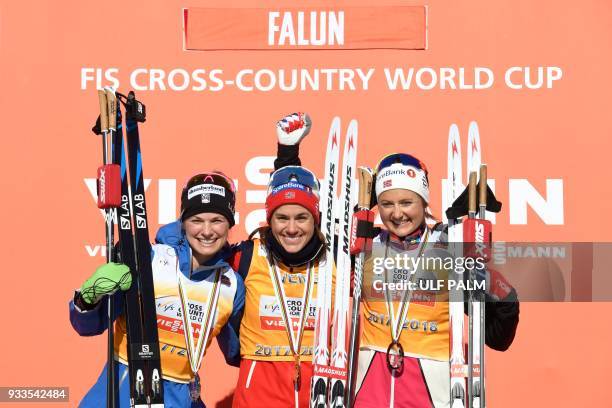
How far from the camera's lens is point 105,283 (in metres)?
3.69

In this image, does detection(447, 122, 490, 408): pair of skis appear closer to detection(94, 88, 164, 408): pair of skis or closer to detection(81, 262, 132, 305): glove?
detection(94, 88, 164, 408): pair of skis

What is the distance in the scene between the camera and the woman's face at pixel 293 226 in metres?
4.09

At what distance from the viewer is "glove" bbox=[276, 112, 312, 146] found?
4.50 m

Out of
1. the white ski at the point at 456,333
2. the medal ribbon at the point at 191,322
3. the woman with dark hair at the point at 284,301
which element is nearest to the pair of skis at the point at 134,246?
the medal ribbon at the point at 191,322

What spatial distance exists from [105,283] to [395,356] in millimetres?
1184

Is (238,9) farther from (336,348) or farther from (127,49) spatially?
(336,348)

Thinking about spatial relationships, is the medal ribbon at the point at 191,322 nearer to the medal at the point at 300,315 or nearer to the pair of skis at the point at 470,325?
the medal at the point at 300,315

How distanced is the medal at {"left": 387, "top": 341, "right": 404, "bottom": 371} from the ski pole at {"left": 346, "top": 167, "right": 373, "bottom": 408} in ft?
0.58

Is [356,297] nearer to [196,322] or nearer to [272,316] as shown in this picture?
[272,316]

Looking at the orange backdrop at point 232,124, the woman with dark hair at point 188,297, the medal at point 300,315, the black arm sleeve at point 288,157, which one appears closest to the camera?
the woman with dark hair at point 188,297

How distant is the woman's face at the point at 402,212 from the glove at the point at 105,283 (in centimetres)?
110

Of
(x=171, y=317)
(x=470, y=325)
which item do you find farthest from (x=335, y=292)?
(x=171, y=317)

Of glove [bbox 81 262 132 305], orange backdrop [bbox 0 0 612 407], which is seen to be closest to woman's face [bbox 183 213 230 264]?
glove [bbox 81 262 132 305]

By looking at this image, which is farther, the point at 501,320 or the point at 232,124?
the point at 232,124
